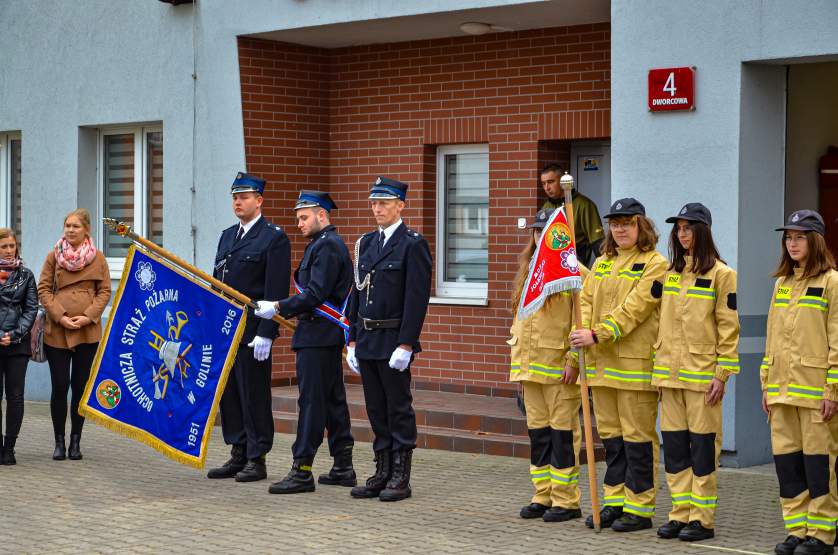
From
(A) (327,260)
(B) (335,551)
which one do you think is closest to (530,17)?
(A) (327,260)

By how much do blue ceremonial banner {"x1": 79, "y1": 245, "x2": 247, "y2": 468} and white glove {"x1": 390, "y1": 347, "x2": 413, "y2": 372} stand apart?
1.25m

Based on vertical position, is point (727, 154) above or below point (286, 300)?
above

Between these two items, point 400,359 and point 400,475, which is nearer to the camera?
point 400,359

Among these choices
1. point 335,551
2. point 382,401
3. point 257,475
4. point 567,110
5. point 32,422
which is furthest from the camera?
point 32,422

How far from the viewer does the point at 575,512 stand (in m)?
8.54

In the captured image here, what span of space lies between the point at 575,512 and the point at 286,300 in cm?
243

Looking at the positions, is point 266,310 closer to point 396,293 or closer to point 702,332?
point 396,293

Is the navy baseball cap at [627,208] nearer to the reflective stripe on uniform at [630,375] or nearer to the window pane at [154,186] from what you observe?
the reflective stripe on uniform at [630,375]

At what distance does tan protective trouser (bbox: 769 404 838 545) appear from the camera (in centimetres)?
744

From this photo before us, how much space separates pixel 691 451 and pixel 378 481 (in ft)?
7.69

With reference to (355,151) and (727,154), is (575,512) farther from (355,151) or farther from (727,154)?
(355,151)

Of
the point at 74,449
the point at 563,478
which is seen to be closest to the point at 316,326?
the point at 563,478

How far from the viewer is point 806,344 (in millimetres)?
7469

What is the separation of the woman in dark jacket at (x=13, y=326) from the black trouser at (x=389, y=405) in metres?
3.19
